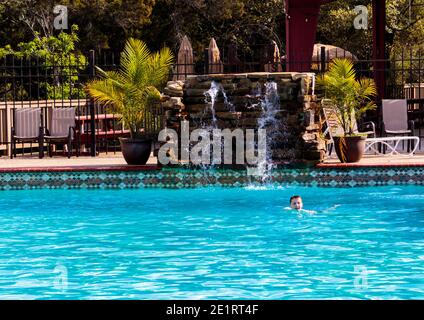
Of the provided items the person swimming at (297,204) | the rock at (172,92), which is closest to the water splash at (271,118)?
the rock at (172,92)

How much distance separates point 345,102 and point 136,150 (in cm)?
322

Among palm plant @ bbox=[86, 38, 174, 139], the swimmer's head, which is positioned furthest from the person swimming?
palm plant @ bbox=[86, 38, 174, 139]

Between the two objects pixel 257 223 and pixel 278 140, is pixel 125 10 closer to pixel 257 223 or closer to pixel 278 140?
pixel 278 140

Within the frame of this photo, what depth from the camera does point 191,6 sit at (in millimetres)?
31922

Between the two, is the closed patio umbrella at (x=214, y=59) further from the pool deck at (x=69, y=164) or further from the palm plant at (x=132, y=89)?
the pool deck at (x=69, y=164)

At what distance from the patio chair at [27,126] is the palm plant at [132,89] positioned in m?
1.47

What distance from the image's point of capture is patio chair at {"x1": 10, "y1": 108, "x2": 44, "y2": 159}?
16422 mm

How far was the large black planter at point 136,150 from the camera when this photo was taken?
15.0 m

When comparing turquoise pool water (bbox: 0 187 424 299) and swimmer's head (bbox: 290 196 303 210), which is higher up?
swimmer's head (bbox: 290 196 303 210)

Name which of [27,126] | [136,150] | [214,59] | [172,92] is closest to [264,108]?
[172,92]

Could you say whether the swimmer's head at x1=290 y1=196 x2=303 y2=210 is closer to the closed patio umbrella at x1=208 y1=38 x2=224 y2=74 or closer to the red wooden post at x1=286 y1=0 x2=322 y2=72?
the closed patio umbrella at x1=208 y1=38 x2=224 y2=74

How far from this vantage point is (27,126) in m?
16.6

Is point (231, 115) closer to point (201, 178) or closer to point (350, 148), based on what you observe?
point (201, 178)

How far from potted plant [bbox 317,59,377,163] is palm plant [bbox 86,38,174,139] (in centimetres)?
265
